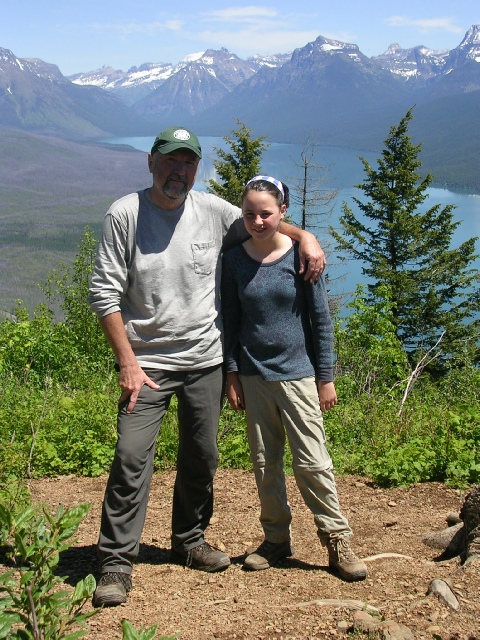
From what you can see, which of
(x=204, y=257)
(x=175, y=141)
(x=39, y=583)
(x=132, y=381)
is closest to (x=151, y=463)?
(x=132, y=381)

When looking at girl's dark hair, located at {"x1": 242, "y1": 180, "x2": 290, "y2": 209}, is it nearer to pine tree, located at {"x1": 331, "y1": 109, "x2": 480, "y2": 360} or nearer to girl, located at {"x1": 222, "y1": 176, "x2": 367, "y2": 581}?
girl, located at {"x1": 222, "y1": 176, "x2": 367, "y2": 581}

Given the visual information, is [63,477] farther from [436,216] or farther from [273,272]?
[436,216]

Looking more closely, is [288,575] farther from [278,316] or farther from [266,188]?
[266,188]

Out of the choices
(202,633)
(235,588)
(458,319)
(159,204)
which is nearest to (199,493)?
(235,588)

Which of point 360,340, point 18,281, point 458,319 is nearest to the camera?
point 360,340

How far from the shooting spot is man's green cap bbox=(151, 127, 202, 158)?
323 centimetres

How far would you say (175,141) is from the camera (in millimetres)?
3242

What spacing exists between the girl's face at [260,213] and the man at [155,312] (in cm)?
15

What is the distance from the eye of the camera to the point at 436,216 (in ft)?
107

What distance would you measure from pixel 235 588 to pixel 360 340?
6.44 metres

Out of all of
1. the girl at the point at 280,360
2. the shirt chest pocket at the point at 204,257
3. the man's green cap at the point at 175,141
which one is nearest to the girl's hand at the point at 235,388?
the girl at the point at 280,360

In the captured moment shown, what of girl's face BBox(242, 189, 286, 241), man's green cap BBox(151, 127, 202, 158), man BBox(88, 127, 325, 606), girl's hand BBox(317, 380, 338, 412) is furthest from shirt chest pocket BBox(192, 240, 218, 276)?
girl's hand BBox(317, 380, 338, 412)

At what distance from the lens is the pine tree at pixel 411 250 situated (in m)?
29.2

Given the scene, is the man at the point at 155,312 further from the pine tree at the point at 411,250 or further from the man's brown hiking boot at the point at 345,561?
the pine tree at the point at 411,250
